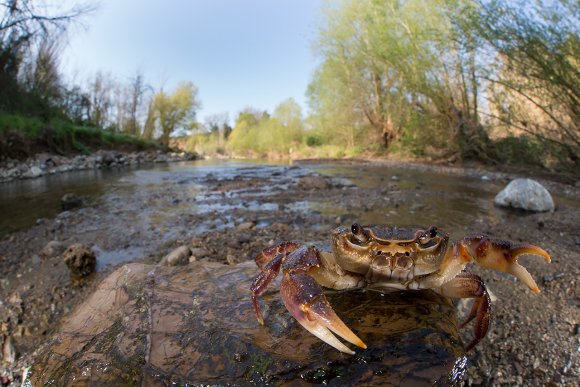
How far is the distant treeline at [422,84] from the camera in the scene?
388 inches

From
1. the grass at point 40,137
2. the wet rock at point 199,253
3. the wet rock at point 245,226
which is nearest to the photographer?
the wet rock at point 199,253

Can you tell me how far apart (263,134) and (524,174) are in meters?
39.6

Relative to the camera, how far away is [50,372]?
1.76 m

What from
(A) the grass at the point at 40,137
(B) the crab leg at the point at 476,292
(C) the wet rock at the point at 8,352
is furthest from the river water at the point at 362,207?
(A) the grass at the point at 40,137

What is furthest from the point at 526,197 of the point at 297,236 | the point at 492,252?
the point at 492,252

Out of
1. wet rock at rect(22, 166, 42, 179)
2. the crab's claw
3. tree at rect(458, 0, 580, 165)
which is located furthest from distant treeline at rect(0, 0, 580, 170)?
the crab's claw

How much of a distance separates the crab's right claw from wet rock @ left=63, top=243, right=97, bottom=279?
3266 millimetres

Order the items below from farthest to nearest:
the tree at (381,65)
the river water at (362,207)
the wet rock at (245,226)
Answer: the tree at (381,65)
the river water at (362,207)
the wet rock at (245,226)

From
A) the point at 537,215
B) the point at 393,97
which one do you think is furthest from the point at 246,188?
the point at 393,97

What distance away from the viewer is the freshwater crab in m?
1.77

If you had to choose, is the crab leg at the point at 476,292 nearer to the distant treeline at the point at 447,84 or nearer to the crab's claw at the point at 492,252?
the crab's claw at the point at 492,252

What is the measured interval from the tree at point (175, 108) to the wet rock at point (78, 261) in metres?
48.4

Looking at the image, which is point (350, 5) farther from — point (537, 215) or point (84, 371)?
point (84, 371)

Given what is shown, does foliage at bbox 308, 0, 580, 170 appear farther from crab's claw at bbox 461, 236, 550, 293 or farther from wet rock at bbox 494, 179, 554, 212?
crab's claw at bbox 461, 236, 550, 293
